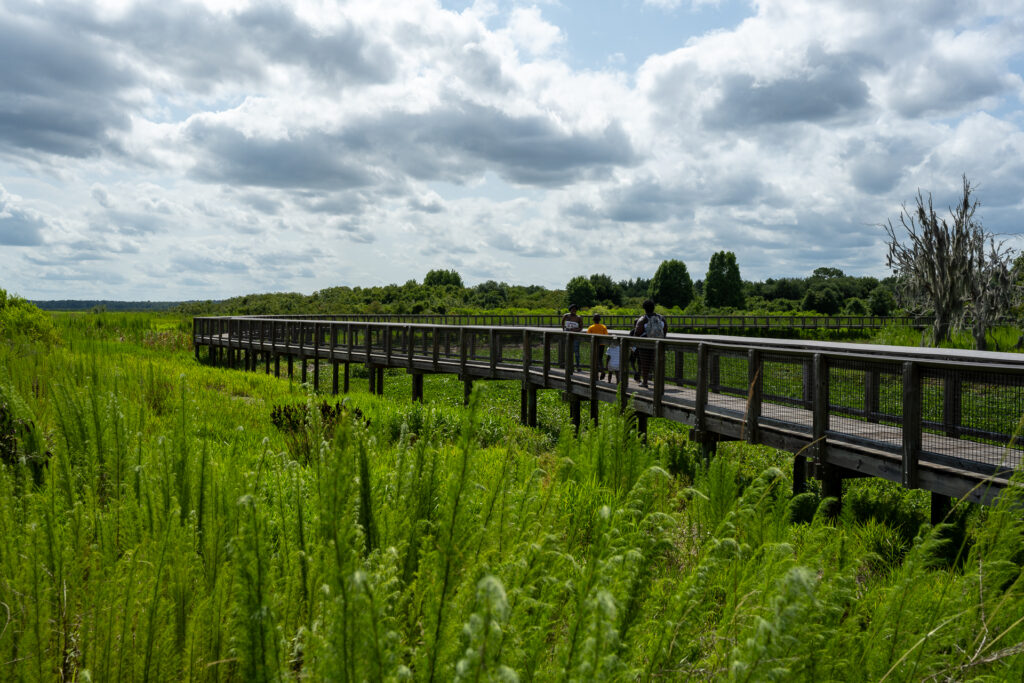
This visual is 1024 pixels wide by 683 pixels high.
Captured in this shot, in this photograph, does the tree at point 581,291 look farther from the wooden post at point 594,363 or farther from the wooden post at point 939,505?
the wooden post at point 939,505

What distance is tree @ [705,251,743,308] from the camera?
109 meters

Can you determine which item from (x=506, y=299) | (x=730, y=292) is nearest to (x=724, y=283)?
(x=730, y=292)

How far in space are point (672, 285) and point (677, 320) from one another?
67.0 m

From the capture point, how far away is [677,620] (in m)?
1.71

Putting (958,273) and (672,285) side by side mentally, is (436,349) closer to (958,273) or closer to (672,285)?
(958,273)

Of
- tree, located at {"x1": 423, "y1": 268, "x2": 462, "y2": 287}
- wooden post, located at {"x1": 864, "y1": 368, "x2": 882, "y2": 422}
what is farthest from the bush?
wooden post, located at {"x1": 864, "y1": 368, "x2": 882, "y2": 422}

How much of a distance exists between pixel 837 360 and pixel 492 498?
7238 millimetres

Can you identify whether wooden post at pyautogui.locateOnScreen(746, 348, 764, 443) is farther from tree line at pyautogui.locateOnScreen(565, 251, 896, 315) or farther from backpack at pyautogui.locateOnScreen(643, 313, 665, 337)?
tree line at pyautogui.locateOnScreen(565, 251, 896, 315)

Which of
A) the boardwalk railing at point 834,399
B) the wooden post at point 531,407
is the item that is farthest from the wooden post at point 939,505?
the wooden post at point 531,407

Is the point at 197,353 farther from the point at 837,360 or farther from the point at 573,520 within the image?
the point at 573,520

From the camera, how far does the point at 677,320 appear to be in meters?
51.2

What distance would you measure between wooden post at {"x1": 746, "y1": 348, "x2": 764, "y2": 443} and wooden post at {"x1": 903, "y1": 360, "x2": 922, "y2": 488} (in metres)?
1.97

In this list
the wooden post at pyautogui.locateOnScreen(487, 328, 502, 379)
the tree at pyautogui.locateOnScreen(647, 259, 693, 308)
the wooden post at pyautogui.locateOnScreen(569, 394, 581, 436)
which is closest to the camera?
the wooden post at pyautogui.locateOnScreen(569, 394, 581, 436)

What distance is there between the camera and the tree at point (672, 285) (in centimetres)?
11569
